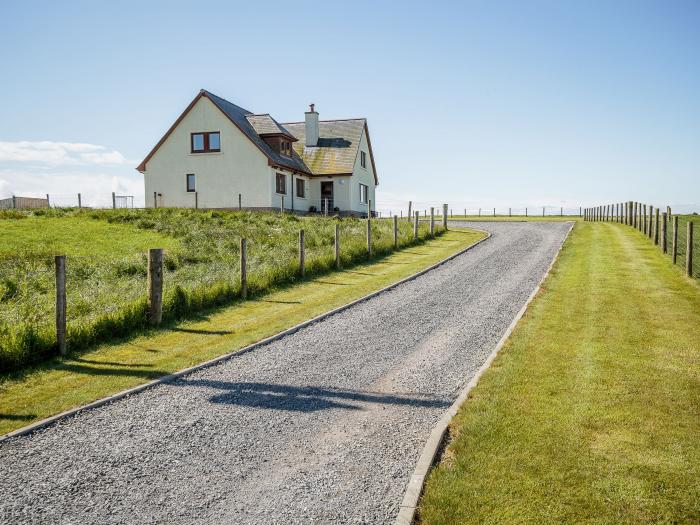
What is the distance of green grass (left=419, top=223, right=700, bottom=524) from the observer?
14.1 feet

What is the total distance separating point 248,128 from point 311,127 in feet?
24.4

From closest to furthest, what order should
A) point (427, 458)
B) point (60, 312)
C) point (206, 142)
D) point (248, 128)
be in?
point (427, 458)
point (60, 312)
point (206, 142)
point (248, 128)

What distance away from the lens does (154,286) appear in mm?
10734

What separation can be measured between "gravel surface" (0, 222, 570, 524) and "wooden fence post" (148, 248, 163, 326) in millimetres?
2809

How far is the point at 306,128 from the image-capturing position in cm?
4275

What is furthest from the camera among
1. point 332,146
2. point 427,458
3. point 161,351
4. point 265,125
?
point 332,146

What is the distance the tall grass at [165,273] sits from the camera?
9266mm

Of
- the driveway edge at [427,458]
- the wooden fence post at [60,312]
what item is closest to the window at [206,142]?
the wooden fence post at [60,312]

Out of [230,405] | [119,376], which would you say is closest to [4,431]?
[119,376]

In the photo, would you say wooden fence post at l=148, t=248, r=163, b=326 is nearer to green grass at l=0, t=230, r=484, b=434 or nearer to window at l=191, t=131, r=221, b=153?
green grass at l=0, t=230, r=484, b=434

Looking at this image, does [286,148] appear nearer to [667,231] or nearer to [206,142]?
[206,142]

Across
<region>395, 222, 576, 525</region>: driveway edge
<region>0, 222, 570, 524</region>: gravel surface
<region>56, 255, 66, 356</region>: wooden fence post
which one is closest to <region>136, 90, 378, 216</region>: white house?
<region>56, 255, 66, 356</region>: wooden fence post

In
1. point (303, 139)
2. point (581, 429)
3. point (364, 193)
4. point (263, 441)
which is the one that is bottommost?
point (263, 441)

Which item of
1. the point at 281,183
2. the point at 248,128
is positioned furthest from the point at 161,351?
the point at 248,128
